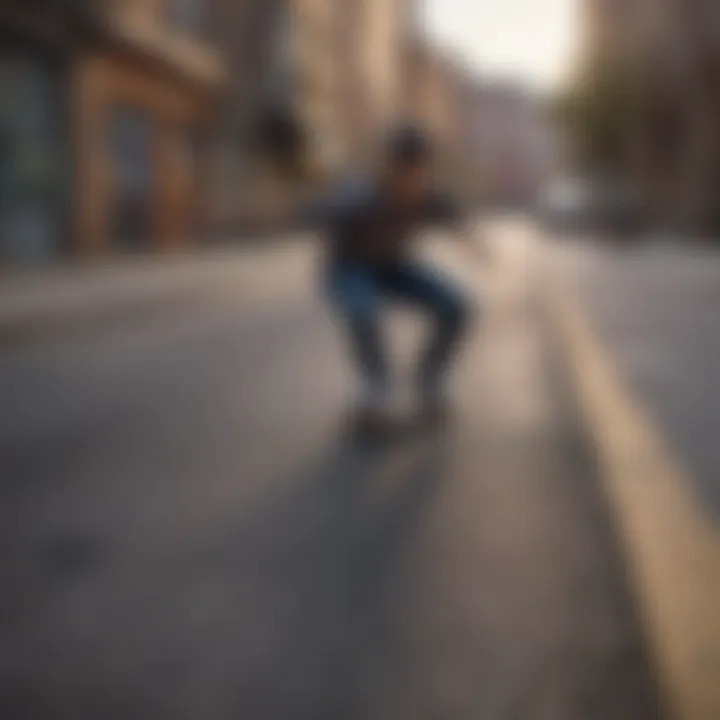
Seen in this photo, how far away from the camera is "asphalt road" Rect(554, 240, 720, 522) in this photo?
426cm

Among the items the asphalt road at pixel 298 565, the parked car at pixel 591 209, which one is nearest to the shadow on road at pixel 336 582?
the asphalt road at pixel 298 565

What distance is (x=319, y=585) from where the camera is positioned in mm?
A: 3465

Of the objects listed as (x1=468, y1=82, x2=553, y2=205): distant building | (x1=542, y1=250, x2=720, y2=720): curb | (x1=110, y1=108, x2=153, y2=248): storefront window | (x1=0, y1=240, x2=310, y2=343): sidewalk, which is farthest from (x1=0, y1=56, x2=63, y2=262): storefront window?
(x1=468, y1=82, x2=553, y2=205): distant building

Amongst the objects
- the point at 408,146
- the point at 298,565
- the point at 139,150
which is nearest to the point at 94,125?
the point at 139,150

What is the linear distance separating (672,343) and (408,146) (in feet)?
8.61

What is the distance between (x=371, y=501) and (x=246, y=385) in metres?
3.61

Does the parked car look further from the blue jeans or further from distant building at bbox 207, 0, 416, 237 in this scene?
the blue jeans

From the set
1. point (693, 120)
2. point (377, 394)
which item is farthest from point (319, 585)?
point (693, 120)

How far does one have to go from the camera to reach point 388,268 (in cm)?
621

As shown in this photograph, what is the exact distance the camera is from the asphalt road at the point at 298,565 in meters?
2.66

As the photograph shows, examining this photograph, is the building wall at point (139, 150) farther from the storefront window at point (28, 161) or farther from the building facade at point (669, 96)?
the building facade at point (669, 96)

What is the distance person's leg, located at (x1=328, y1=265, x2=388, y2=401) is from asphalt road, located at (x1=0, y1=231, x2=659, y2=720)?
415mm

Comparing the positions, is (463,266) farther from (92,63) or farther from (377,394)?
(377,394)

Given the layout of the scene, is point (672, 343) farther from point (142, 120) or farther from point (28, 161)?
point (142, 120)
